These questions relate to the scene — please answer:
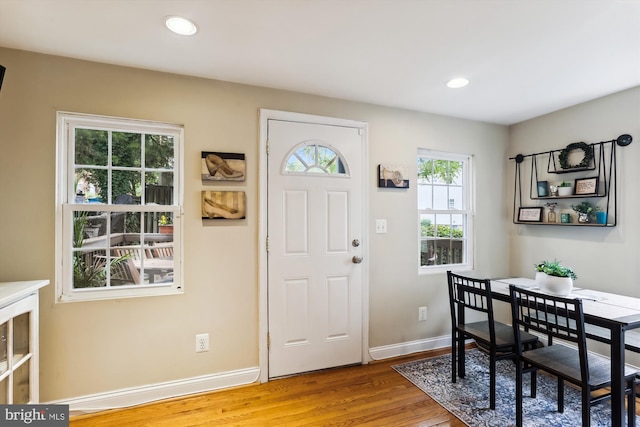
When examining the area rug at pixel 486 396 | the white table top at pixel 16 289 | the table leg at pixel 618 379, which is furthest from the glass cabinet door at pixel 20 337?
the table leg at pixel 618 379

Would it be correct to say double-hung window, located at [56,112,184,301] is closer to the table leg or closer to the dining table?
the dining table

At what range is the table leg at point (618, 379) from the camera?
5.38 ft

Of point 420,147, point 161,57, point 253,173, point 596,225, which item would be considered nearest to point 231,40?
point 161,57

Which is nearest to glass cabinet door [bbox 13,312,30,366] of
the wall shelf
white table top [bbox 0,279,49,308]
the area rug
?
white table top [bbox 0,279,49,308]

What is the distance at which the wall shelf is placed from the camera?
8.79 ft

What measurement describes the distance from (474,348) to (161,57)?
3.61 m

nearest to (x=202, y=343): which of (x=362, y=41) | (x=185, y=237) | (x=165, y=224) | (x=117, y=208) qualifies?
(x=185, y=237)

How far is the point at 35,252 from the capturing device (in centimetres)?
202

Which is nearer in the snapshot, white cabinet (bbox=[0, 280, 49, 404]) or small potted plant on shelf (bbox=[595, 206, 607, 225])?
white cabinet (bbox=[0, 280, 49, 404])

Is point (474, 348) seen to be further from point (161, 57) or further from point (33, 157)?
point (33, 157)

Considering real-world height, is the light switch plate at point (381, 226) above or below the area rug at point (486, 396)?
above

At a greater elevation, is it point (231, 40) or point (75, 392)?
point (231, 40)

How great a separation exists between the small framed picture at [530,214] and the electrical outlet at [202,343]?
126 inches

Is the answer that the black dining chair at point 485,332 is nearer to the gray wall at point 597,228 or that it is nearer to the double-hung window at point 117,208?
the gray wall at point 597,228
